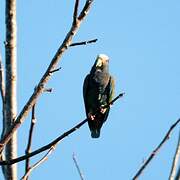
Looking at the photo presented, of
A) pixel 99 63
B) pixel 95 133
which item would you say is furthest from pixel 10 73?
pixel 99 63

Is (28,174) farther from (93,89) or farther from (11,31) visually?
(93,89)

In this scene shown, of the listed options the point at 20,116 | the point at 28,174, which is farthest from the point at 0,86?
the point at 28,174

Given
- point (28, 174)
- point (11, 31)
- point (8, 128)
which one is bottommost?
point (28, 174)

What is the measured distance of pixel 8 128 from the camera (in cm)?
271

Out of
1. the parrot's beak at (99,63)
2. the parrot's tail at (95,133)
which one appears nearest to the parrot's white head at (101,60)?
the parrot's beak at (99,63)

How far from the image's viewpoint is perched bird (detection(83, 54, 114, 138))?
691cm

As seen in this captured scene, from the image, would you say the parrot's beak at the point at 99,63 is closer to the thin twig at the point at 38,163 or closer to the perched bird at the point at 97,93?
the perched bird at the point at 97,93

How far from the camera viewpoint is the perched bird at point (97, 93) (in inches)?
272

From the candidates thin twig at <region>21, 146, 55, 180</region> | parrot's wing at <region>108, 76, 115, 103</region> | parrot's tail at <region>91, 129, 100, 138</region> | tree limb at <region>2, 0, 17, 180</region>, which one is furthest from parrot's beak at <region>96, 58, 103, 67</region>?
tree limb at <region>2, 0, 17, 180</region>

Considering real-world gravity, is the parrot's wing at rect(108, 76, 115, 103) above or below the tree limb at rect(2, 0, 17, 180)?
below

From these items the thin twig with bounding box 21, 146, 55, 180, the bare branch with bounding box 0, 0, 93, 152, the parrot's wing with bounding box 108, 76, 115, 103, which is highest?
the bare branch with bounding box 0, 0, 93, 152

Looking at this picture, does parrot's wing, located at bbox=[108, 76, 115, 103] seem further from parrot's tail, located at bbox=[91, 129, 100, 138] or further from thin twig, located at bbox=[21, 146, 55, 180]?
thin twig, located at bbox=[21, 146, 55, 180]

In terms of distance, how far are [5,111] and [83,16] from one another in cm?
73

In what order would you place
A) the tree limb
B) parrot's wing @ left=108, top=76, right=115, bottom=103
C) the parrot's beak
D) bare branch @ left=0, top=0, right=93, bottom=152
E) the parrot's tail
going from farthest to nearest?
the parrot's beak < the parrot's tail < parrot's wing @ left=108, top=76, right=115, bottom=103 < the tree limb < bare branch @ left=0, top=0, right=93, bottom=152
